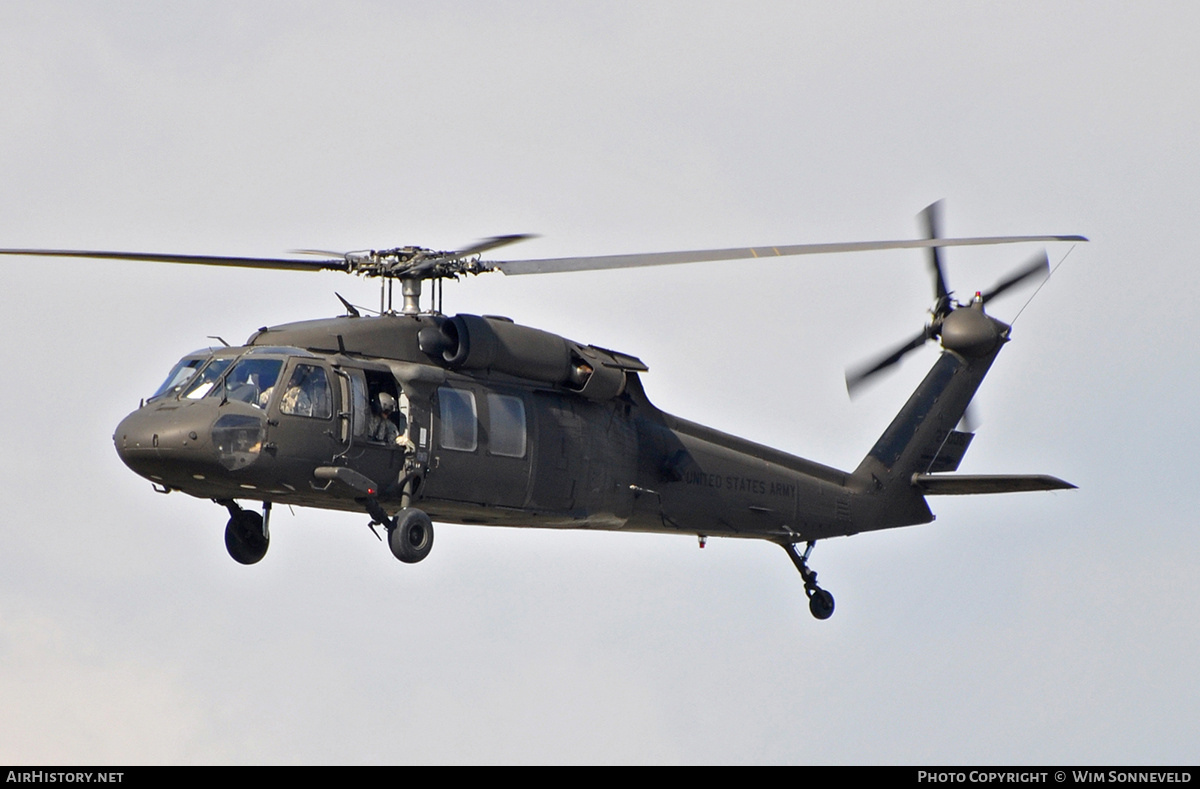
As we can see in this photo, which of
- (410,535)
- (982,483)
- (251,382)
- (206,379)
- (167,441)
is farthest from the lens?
(982,483)

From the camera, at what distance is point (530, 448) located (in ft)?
68.3

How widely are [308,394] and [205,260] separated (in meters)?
2.34

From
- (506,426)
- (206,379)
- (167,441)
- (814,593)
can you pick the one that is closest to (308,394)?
(206,379)

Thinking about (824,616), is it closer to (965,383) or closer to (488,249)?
(965,383)

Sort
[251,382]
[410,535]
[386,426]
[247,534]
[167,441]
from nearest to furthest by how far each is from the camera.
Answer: [167,441] → [251,382] → [410,535] → [386,426] → [247,534]

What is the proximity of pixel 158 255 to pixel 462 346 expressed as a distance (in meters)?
3.74

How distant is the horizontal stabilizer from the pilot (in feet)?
31.3

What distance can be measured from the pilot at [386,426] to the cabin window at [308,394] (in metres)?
0.65

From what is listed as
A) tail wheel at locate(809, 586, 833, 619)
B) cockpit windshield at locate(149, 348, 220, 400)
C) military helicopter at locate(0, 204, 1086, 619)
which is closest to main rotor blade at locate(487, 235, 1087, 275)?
military helicopter at locate(0, 204, 1086, 619)

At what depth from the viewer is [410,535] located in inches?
758

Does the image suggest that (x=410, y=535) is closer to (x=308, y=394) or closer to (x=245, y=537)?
(x=308, y=394)
